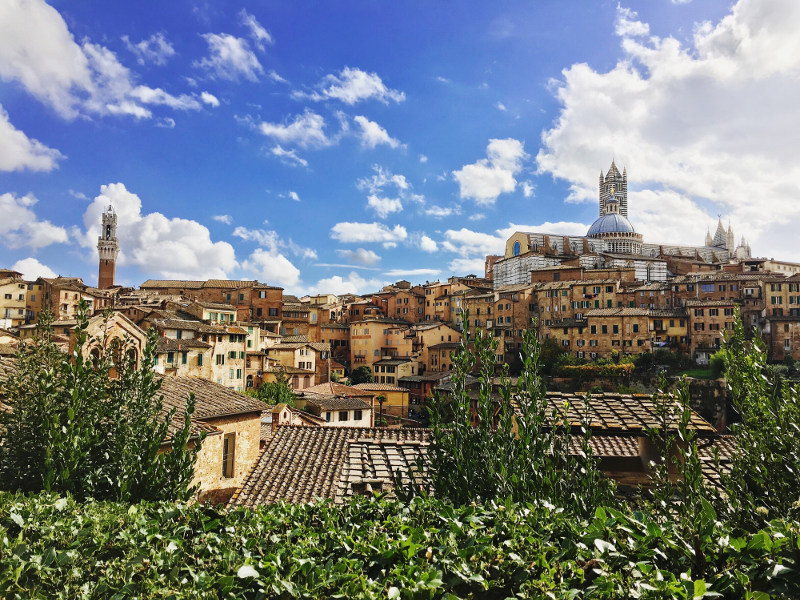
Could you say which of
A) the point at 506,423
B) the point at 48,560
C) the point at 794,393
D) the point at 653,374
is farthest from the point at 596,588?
the point at 653,374

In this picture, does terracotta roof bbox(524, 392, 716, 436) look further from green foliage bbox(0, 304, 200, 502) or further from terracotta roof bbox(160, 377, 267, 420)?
terracotta roof bbox(160, 377, 267, 420)

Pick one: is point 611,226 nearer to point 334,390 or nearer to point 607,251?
point 607,251

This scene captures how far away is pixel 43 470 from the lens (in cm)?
650

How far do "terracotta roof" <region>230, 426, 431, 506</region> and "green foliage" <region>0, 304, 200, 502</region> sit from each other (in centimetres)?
532

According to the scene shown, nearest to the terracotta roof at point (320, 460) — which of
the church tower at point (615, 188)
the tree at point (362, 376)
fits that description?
the tree at point (362, 376)

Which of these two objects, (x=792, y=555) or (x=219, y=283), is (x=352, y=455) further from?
(x=219, y=283)

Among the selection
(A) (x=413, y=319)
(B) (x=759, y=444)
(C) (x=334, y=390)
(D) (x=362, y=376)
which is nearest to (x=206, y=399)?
(B) (x=759, y=444)

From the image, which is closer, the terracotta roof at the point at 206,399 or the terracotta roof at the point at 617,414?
the terracotta roof at the point at 617,414

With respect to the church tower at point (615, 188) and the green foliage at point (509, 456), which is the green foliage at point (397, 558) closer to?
the green foliage at point (509, 456)

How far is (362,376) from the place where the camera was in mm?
71500

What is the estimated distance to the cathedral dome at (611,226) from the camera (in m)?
106

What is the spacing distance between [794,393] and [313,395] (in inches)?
1728

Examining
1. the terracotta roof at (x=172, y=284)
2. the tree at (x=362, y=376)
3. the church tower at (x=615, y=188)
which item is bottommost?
the tree at (x=362, y=376)

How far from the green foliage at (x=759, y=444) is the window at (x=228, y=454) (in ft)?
40.5
